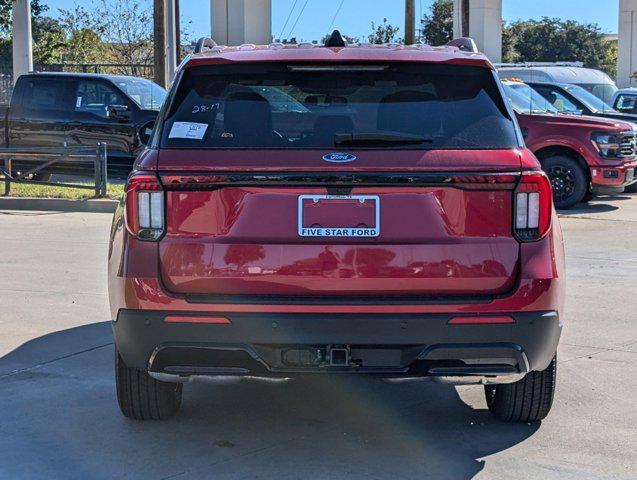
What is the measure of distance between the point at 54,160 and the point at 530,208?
12.4 m

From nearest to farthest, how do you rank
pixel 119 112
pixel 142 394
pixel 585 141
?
pixel 142 394 < pixel 585 141 < pixel 119 112

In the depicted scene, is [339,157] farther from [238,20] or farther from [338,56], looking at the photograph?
[238,20]

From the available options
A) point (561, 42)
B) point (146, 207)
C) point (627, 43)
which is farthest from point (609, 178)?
point (561, 42)

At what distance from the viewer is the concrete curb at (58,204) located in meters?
15.1

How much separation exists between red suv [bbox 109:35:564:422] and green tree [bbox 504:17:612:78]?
71733 millimetres

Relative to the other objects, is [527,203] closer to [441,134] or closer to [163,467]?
[441,134]

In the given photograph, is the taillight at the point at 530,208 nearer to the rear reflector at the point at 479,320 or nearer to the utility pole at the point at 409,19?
the rear reflector at the point at 479,320

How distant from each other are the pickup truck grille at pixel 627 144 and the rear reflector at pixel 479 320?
11.8m

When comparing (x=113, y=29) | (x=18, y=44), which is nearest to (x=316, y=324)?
(x=18, y=44)

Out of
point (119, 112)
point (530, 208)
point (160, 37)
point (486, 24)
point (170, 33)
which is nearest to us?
point (530, 208)

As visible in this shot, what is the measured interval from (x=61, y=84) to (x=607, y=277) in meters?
11.4

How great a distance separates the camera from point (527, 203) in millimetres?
4496

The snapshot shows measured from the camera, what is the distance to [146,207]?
14.8ft

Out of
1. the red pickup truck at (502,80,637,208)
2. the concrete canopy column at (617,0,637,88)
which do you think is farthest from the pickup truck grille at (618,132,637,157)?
the concrete canopy column at (617,0,637,88)
